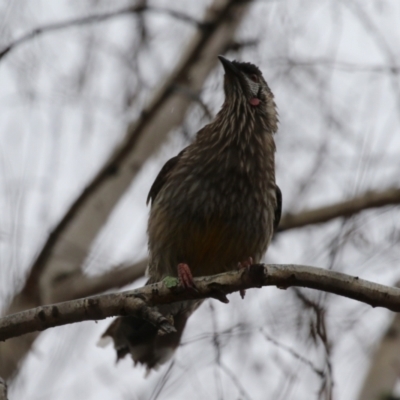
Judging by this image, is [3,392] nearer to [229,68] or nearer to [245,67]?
[229,68]

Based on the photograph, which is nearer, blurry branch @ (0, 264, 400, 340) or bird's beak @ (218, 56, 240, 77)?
blurry branch @ (0, 264, 400, 340)

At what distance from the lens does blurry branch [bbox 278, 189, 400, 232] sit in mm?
6316

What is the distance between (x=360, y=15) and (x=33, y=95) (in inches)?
125

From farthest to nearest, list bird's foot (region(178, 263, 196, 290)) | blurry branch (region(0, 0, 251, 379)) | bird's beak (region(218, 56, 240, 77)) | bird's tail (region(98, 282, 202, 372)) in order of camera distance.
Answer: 1. blurry branch (region(0, 0, 251, 379))
2. bird's beak (region(218, 56, 240, 77))
3. bird's tail (region(98, 282, 202, 372))
4. bird's foot (region(178, 263, 196, 290))

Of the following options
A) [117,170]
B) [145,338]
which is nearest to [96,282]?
[145,338]

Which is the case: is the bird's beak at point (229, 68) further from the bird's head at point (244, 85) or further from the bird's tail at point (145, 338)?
the bird's tail at point (145, 338)

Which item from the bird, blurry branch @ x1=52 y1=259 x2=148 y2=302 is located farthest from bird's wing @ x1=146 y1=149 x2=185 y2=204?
blurry branch @ x1=52 y1=259 x2=148 y2=302

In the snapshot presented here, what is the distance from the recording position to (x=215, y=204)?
4.73 m

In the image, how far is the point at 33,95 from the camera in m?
7.18

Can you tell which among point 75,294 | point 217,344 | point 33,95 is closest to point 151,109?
point 33,95

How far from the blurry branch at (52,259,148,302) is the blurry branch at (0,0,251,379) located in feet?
0.14

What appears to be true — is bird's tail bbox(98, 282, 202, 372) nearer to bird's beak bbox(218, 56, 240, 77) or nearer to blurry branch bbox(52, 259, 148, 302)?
blurry branch bbox(52, 259, 148, 302)

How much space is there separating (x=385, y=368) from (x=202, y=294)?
5.34ft

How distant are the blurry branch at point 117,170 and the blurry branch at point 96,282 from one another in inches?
1.6
